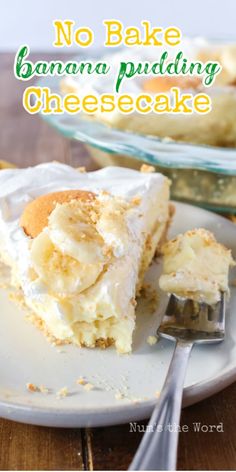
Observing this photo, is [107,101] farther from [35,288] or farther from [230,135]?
[35,288]

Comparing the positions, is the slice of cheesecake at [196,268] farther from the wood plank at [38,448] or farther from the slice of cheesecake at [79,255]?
the wood plank at [38,448]

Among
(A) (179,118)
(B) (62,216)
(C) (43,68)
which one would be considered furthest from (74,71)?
(B) (62,216)

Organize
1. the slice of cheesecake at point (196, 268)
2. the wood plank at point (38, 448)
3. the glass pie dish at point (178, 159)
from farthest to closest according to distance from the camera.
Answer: the glass pie dish at point (178, 159)
the slice of cheesecake at point (196, 268)
the wood plank at point (38, 448)

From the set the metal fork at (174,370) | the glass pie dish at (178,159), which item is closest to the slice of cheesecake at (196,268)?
the metal fork at (174,370)

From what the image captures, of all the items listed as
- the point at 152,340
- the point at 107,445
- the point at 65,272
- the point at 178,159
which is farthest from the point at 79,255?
the point at 178,159

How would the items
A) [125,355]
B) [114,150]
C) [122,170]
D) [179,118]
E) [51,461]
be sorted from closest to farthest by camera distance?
[51,461] → [125,355] → [122,170] → [114,150] → [179,118]

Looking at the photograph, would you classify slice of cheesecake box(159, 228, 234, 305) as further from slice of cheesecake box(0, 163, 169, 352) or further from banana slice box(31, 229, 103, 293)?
banana slice box(31, 229, 103, 293)

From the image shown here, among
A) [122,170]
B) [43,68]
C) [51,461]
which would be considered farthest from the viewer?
[43,68]
